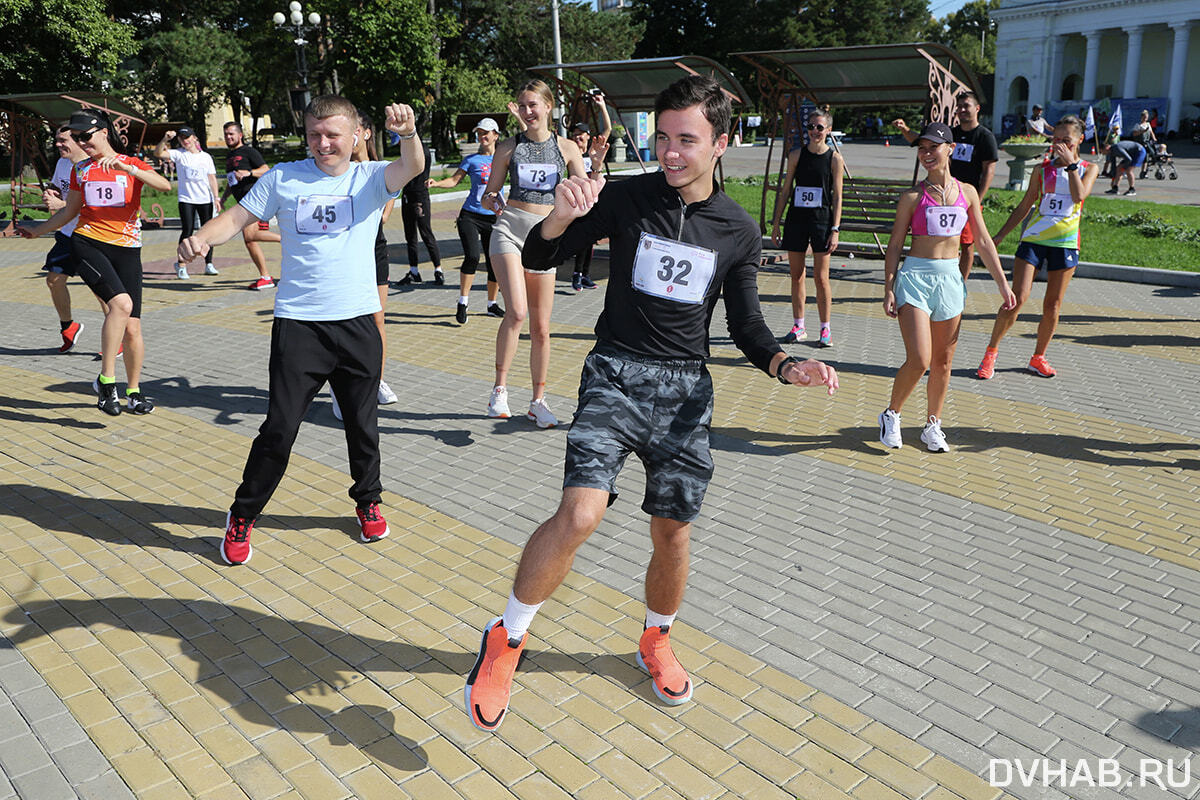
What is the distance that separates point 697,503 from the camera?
10.4ft

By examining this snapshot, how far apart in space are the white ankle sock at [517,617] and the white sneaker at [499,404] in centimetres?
349

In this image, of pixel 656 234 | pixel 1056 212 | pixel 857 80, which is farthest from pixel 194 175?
pixel 656 234

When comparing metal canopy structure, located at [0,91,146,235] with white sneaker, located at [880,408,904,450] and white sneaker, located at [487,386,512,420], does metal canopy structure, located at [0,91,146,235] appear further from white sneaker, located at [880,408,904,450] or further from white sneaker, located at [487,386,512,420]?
white sneaker, located at [880,408,904,450]

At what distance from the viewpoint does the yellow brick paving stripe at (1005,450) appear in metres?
5.07

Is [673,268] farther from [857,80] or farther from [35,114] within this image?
[35,114]

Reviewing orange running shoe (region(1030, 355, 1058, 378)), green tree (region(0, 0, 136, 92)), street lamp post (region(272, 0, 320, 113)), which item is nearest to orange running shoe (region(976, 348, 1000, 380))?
orange running shoe (region(1030, 355, 1058, 378))

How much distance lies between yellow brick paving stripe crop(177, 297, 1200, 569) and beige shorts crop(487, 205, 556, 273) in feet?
4.90

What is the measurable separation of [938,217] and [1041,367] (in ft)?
8.42

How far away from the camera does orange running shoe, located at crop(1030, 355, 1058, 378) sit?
25.6 ft

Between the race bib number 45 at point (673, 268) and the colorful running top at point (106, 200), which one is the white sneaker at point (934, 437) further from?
the colorful running top at point (106, 200)

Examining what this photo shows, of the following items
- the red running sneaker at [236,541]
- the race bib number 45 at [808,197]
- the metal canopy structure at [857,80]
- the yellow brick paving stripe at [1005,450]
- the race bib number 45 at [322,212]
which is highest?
the metal canopy structure at [857,80]

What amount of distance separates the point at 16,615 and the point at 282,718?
152cm

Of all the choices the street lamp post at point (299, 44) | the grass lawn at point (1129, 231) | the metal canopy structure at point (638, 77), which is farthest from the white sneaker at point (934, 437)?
the street lamp post at point (299, 44)

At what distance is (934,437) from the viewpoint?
6.07 m
